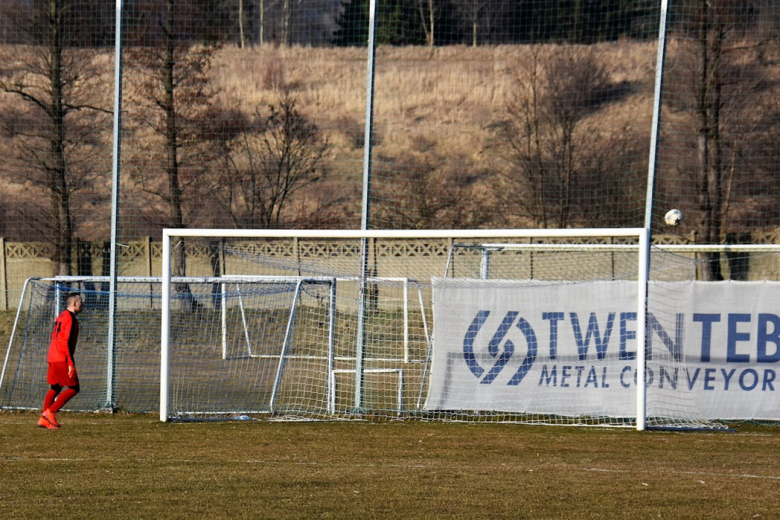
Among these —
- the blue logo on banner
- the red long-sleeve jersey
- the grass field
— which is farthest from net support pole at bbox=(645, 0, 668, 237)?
the red long-sleeve jersey

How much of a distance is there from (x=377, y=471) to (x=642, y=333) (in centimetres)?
417

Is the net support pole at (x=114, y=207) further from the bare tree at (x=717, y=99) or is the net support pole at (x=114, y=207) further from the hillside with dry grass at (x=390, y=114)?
the bare tree at (x=717, y=99)

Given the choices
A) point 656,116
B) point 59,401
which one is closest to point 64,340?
point 59,401

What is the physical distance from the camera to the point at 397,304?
14.6 metres

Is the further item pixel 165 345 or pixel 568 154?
pixel 568 154

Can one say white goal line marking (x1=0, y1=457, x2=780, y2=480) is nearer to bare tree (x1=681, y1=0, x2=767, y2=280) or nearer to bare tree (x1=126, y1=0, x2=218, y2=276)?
bare tree (x1=126, y1=0, x2=218, y2=276)

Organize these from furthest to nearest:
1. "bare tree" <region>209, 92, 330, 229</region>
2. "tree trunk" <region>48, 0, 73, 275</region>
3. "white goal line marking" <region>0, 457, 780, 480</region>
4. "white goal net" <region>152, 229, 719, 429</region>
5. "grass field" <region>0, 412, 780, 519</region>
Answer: "bare tree" <region>209, 92, 330, 229</region> < "tree trunk" <region>48, 0, 73, 275</region> < "white goal net" <region>152, 229, 719, 429</region> < "white goal line marking" <region>0, 457, 780, 480</region> < "grass field" <region>0, 412, 780, 519</region>

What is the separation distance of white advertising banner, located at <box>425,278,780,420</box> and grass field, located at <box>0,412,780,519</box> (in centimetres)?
65

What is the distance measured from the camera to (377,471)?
27.7ft

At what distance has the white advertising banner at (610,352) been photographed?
12039mm

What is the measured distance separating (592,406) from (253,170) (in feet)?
33.7

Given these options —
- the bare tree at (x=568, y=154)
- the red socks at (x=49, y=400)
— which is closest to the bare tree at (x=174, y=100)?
the red socks at (x=49, y=400)

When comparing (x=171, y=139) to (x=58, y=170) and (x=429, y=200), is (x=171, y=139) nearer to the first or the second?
(x=58, y=170)

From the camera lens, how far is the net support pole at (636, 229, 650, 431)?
11.1 metres
